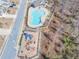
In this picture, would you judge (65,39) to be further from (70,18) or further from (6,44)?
(6,44)

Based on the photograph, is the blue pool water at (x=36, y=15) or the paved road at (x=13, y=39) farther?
the blue pool water at (x=36, y=15)

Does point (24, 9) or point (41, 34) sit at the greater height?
point (24, 9)

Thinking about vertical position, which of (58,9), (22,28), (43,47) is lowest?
(43,47)

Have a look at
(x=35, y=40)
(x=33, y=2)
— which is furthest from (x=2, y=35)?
(x=33, y=2)

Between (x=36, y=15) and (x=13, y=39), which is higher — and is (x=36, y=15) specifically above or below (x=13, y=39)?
above

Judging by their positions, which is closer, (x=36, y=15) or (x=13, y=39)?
(x=13, y=39)

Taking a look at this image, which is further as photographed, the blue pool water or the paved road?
the blue pool water

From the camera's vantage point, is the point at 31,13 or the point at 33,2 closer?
the point at 31,13

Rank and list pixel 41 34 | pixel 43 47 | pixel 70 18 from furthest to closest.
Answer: pixel 70 18 → pixel 41 34 → pixel 43 47
